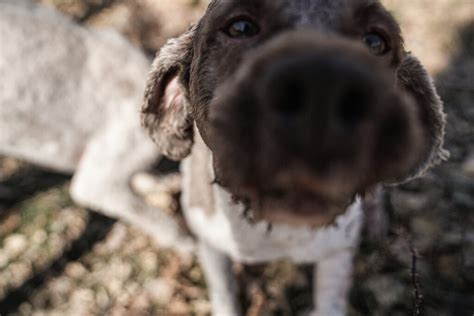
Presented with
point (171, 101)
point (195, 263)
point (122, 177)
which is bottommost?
point (195, 263)

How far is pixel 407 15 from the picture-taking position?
4.81 m

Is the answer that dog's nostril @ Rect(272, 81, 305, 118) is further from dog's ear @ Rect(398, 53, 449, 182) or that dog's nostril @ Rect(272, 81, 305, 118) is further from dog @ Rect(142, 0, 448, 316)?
dog's ear @ Rect(398, 53, 449, 182)

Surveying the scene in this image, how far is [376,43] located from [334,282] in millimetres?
1570

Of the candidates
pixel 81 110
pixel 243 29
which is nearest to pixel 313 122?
pixel 243 29

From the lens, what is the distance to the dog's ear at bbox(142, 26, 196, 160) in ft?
6.70

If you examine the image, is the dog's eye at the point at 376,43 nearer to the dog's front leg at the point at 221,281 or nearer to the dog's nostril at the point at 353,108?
the dog's nostril at the point at 353,108

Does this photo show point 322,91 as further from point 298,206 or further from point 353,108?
point 298,206

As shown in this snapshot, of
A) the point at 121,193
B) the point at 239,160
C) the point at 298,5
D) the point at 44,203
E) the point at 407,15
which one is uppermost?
the point at 298,5

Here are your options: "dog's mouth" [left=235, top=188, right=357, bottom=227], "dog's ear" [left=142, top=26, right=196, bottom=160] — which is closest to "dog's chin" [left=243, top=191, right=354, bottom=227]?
"dog's mouth" [left=235, top=188, right=357, bottom=227]

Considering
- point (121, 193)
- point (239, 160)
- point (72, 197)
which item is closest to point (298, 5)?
point (239, 160)

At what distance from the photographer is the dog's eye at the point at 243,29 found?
1553 mm

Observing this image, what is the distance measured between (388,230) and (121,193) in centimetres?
205

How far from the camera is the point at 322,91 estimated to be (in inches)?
36.0

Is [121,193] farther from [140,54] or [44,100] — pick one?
[140,54]
